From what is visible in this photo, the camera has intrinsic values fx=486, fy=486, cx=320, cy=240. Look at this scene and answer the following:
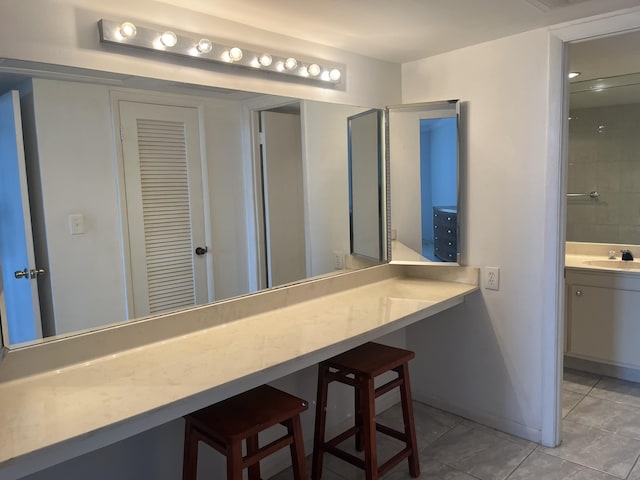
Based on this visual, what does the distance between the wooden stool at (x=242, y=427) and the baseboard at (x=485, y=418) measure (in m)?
1.37

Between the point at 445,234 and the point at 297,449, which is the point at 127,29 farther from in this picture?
the point at 445,234

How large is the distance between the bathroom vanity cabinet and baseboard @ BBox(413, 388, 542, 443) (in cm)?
111

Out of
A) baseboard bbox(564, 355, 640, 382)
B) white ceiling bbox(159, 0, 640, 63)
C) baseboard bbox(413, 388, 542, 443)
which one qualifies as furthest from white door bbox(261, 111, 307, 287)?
baseboard bbox(564, 355, 640, 382)

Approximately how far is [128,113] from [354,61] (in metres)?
1.28

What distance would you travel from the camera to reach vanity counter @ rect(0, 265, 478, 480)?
123 cm

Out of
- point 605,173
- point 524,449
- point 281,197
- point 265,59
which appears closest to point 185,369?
point 281,197

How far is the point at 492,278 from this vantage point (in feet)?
8.64

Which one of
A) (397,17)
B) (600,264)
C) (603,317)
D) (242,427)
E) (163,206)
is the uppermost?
(397,17)

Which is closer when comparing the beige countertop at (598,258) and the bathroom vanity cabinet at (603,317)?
the bathroom vanity cabinet at (603,317)

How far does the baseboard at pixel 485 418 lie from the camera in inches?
101

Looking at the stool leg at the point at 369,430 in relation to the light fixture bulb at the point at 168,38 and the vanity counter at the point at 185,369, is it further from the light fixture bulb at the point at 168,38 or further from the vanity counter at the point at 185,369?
the light fixture bulb at the point at 168,38

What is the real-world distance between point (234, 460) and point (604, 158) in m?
3.72

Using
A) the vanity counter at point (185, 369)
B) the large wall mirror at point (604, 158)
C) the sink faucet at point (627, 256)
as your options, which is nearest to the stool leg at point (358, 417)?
the vanity counter at point (185, 369)

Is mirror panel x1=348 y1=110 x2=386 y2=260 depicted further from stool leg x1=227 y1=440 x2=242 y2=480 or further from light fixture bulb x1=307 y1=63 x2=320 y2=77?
stool leg x1=227 y1=440 x2=242 y2=480
